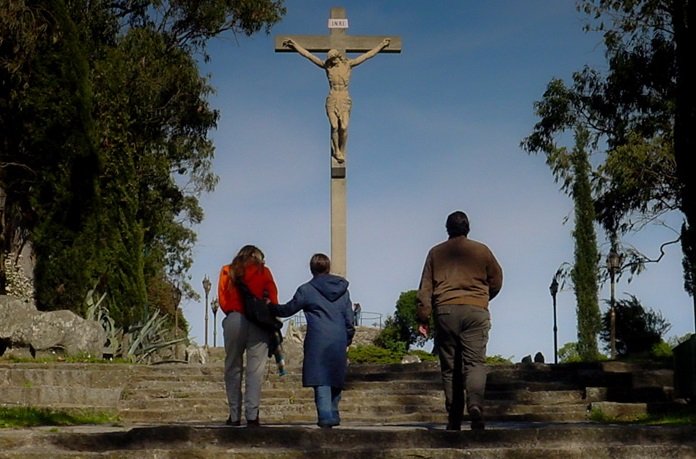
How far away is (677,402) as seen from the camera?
12.5 metres

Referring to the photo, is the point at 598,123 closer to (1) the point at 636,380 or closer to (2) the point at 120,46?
(2) the point at 120,46

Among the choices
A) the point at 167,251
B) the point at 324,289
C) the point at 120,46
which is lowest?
the point at 324,289

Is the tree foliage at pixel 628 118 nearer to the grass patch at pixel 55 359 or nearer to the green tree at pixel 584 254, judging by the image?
the green tree at pixel 584 254

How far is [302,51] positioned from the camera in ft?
70.4

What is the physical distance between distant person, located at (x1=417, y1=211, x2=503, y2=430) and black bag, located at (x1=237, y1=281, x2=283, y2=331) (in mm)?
1388

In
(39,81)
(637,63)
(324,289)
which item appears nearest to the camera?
(324,289)

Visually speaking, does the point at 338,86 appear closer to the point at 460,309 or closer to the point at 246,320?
the point at 246,320

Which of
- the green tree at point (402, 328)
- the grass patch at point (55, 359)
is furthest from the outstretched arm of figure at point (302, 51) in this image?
the grass patch at point (55, 359)

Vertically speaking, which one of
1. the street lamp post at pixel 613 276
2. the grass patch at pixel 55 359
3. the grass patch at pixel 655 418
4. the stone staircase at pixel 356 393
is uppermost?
the street lamp post at pixel 613 276

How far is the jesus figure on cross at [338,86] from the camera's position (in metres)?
21.1

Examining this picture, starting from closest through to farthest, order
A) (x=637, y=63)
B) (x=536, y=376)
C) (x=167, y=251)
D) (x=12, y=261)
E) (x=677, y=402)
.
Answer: (x=677, y=402) < (x=536, y=376) < (x=12, y=261) < (x=637, y=63) < (x=167, y=251)

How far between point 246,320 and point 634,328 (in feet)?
46.2

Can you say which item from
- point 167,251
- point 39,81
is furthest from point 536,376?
point 167,251

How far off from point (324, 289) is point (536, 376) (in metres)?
6.76
